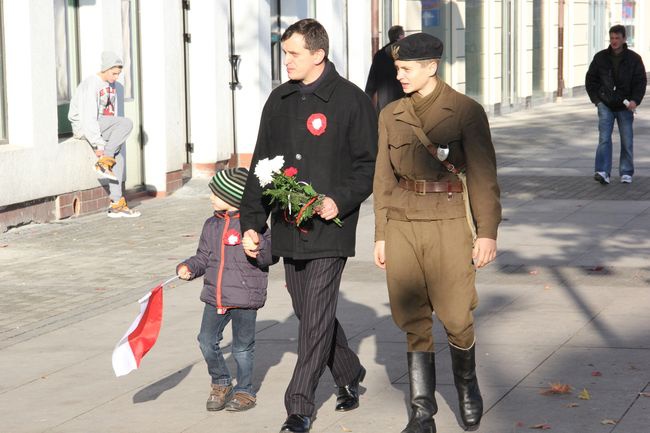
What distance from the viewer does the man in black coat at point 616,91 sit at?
55.3 ft

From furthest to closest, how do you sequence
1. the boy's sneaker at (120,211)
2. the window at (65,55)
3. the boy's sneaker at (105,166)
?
the window at (65,55)
the boy's sneaker at (120,211)
the boy's sneaker at (105,166)

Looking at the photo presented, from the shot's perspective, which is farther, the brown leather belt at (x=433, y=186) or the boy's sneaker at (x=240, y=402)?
the boy's sneaker at (x=240, y=402)

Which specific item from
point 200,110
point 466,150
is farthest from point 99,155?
point 466,150

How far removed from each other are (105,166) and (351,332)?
22.0ft

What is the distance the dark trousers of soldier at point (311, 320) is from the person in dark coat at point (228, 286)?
0.25 metres

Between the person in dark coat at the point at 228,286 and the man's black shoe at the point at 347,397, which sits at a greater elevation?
the person in dark coat at the point at 228,286

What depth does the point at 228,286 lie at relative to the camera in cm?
672

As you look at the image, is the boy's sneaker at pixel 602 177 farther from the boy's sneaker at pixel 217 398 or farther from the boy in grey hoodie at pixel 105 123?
the boy's sneaker at pixel 217 398

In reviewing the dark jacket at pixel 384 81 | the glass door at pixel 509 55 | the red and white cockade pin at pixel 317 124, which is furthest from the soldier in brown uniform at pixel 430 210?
the glass door at pixel 509 55

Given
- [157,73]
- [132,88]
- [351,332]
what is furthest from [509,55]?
[351,332]

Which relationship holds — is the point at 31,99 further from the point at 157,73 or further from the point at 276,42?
the point at 276,42

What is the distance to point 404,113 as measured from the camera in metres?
6.17

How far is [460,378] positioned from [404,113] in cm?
121

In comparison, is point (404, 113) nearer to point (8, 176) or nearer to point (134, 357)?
point (134, 357)
